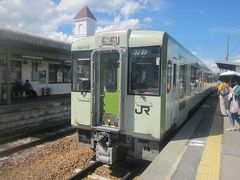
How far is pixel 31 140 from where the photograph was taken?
9391mm

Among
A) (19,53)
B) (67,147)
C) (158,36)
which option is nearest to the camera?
(158,36)

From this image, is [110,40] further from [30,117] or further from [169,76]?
[30,117]

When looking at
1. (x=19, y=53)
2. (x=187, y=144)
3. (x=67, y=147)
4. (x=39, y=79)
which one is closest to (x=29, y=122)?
(x=67, y=147)

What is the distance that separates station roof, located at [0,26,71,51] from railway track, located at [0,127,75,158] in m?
3.78

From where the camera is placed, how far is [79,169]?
6527 mm

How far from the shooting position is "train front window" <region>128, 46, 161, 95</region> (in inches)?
218

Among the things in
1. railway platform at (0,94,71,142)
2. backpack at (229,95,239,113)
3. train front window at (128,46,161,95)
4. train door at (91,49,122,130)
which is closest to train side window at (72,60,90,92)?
train door at (91,49,122,130)

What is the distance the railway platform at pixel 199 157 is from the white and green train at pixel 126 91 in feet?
1.78

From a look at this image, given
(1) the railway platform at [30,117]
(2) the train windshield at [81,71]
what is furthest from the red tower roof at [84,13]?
(2) the train windshield at [81,71]

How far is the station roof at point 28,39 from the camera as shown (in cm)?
1008

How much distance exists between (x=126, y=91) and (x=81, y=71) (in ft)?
4.68

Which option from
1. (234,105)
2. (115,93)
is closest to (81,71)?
(115,93)

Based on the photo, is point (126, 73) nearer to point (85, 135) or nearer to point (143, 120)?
point (143, 120)

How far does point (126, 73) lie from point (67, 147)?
3676 mm
